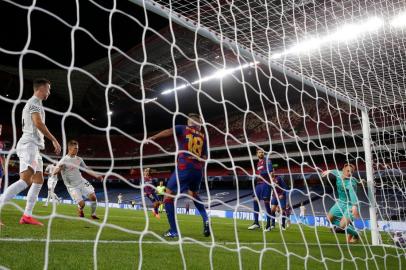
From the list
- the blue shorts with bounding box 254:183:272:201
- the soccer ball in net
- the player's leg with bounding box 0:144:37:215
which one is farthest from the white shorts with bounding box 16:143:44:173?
the blue shorts with bounding box 254:183:272:201

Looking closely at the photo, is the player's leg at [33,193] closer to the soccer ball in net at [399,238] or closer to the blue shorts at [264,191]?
the blue shorts at [264,191]

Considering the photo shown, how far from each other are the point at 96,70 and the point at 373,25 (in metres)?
22.1

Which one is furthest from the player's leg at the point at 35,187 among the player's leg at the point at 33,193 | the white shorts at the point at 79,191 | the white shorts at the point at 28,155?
the white shorts at the point at 79,191

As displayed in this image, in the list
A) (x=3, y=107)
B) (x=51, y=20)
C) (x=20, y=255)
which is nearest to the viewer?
(x=20, y=255)

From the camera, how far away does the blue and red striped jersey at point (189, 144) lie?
4250 millimetres

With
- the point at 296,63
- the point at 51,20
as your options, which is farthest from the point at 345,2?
the point at 51,20

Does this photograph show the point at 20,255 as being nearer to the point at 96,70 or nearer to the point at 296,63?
the point at 296,63

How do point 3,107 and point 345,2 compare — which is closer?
point 345,2

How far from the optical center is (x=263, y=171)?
7500 mm

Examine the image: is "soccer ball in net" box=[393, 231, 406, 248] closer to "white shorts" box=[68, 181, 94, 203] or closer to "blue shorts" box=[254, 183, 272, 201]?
"blue shorts" box=[254, 183, 272, 201]

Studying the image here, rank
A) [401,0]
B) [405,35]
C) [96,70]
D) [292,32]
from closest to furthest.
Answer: [401,0] < [292,32] < [405,35] < [96,70]

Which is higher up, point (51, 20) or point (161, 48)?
point (51, 20)

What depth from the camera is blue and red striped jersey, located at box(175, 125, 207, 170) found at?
13.9 ft

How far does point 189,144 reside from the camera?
4.35m
